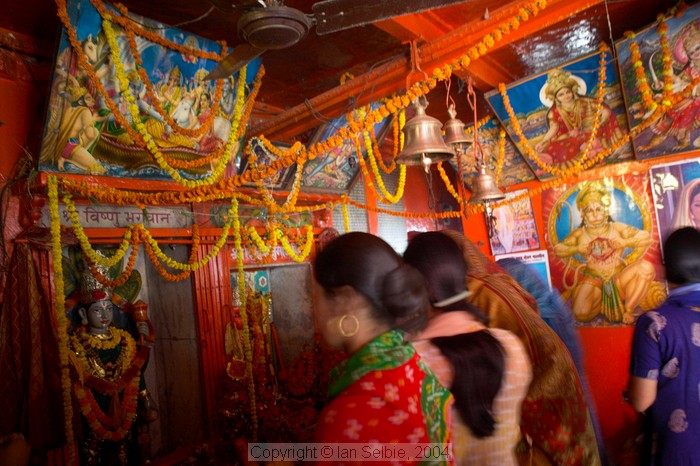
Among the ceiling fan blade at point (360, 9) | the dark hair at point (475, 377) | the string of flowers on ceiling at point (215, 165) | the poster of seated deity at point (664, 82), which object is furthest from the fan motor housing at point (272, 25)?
the poster of seated deity at point (664, 82)

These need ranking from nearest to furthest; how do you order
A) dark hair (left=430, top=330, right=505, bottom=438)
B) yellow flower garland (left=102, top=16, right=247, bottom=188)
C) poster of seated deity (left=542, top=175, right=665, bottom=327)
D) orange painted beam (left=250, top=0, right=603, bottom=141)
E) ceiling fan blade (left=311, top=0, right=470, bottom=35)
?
dark hair (left=430, top=330, right=505, bottom=438) → ceiling fan blade (left=311, top=0, right=470, bottom=35) → orange painted beam (left=250, top=0, right=603, bottom=141) → yellow flower garland (left=102, top=16, right=247, bottom=188) → poster of seated deity (left=542, top=175, right=665, bottom=327)

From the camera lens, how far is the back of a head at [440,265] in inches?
77.7

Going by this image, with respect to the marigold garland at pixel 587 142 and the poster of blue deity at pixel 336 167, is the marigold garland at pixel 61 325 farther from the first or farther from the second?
the marigold garland at pixel 587 142

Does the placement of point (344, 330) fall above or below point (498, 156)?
below

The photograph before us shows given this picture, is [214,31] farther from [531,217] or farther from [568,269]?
[568,269]

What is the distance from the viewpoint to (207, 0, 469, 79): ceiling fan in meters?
2.27

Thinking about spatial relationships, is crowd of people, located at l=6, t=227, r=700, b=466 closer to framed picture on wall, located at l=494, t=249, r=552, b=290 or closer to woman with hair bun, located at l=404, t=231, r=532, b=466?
woman with hair bun, located at l=404, t=231, r=532, b=466

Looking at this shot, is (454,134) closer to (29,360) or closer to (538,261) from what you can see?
(538,261)

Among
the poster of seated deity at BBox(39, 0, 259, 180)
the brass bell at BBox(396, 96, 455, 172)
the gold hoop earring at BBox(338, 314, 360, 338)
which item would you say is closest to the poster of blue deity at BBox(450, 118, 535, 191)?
the brass bell at BBox(396, 96, 455, 172)

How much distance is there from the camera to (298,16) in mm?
2289

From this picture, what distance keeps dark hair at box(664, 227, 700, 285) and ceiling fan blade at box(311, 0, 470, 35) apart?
5.75 feet

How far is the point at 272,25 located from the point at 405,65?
1.91 m

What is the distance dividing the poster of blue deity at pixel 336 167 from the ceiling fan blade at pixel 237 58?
2635 millimetres

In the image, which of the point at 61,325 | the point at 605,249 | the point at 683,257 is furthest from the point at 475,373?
the point at 605,249
